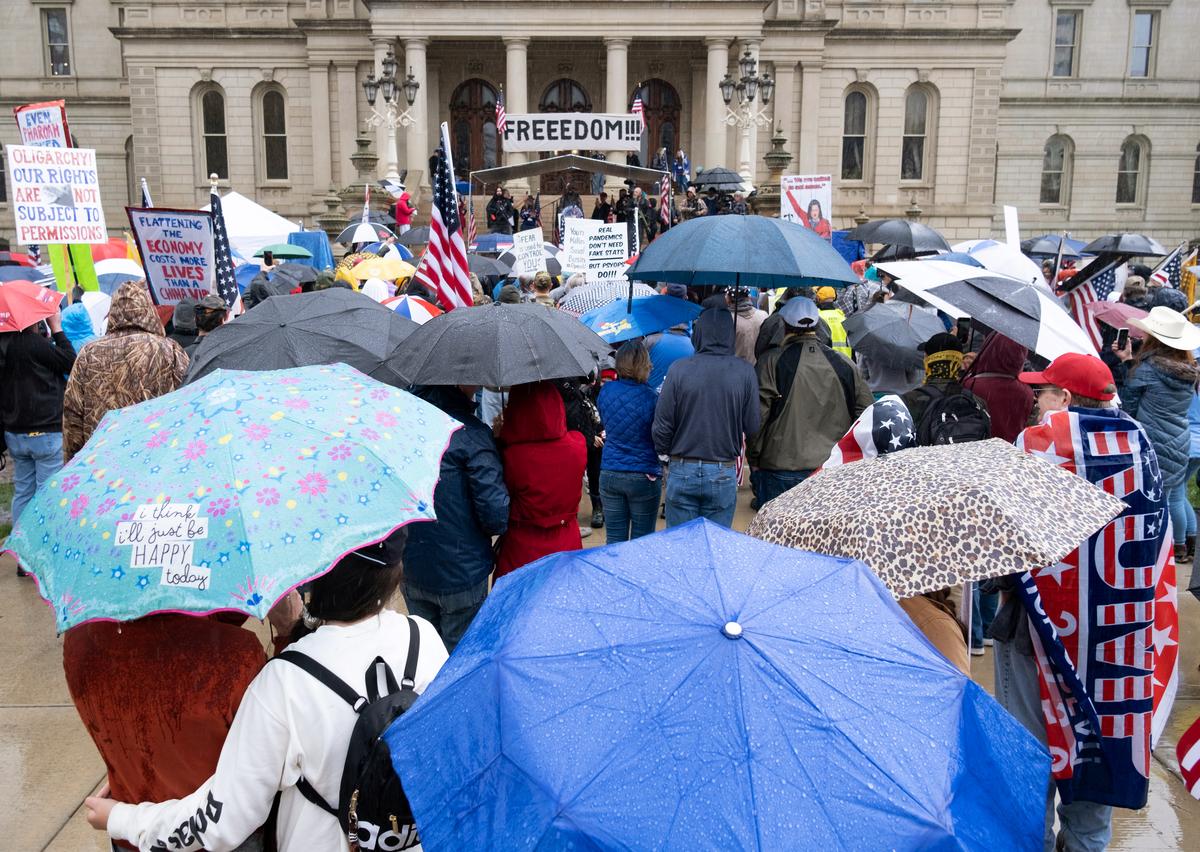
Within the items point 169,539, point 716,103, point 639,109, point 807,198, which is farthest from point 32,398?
point 716,103

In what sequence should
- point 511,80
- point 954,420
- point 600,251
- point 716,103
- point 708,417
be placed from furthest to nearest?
point 716,103
point 511,80
point 600,251
point 708,417
point 954,420

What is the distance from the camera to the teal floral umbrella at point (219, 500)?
2.31 metres

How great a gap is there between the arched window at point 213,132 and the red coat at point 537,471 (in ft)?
114

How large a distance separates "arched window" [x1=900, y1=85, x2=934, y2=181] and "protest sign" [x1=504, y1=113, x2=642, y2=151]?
76.7 feet

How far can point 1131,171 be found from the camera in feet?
137

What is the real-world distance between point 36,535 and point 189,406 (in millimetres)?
490

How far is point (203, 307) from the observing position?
7848 millimetres

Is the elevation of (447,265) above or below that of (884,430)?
above

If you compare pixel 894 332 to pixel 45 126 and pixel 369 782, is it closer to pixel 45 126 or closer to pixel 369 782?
pixel 369 782

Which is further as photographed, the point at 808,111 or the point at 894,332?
the point at 808,111

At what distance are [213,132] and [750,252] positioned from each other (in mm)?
34583

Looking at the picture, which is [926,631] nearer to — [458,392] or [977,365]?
[458,392]

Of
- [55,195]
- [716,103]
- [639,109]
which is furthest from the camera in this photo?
[716,103]

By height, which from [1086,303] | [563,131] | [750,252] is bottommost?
[1086,303]
